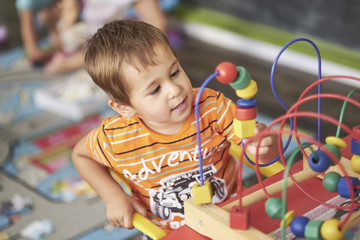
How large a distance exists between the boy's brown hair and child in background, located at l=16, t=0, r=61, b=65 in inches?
75.7

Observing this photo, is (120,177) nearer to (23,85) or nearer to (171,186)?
(171,186)

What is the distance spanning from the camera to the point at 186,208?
34.1 inches

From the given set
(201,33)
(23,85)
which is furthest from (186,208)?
(201,33)

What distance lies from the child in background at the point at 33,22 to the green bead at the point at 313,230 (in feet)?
7.73

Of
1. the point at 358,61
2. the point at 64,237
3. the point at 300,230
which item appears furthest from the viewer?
the point at 358,61

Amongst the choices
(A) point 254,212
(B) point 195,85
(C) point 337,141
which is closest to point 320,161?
(C) point 337,141

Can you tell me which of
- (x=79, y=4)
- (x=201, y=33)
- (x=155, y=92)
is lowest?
(x=201, y=33)

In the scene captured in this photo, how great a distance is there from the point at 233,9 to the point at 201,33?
0.76 ft

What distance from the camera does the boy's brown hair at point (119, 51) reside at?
0.98 m

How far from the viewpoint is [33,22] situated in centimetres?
289

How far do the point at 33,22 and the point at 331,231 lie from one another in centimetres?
247

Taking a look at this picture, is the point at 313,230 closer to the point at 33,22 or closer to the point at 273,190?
the point at 273,190

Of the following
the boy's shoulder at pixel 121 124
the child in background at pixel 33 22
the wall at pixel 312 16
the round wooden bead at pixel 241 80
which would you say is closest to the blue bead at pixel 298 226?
the round wooden bead at pixel 241 80

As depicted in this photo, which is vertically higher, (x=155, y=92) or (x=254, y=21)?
(x=155, y=92)
